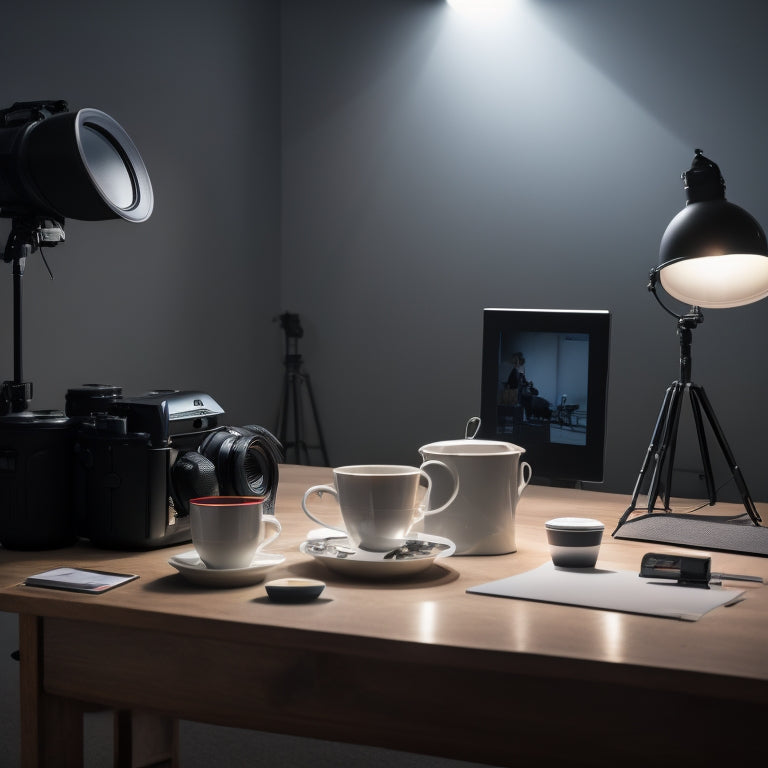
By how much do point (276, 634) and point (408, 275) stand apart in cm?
352

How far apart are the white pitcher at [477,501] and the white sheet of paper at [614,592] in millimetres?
103

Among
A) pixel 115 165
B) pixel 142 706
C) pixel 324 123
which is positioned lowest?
pixel 142 706

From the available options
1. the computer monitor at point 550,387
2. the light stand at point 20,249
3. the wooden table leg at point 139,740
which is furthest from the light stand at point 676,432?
the light stand at point 20,249

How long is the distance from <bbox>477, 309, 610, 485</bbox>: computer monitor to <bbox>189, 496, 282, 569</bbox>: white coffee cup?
719 millimetres

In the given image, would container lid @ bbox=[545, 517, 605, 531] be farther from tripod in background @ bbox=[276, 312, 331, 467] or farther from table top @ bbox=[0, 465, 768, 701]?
tripod in background @ bbox=[276, 312, 331, 467]

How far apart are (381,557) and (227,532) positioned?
0.59 ft

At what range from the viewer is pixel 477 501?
118 centimetres

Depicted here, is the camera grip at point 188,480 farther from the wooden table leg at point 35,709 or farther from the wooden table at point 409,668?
the wooden table leg at point 35,709

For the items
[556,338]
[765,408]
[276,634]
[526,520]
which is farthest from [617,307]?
[276,634]

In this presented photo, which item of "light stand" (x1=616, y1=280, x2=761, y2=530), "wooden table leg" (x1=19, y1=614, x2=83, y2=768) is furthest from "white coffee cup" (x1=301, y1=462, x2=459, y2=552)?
"light stand" (x1=616, y1=280, x2=761, y2=530)

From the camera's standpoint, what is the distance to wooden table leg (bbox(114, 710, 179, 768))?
58.7 inches

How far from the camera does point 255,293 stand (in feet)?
14.3

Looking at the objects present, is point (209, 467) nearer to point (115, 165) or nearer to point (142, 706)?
point (142, 706)

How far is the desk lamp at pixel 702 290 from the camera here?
4.41 ft
